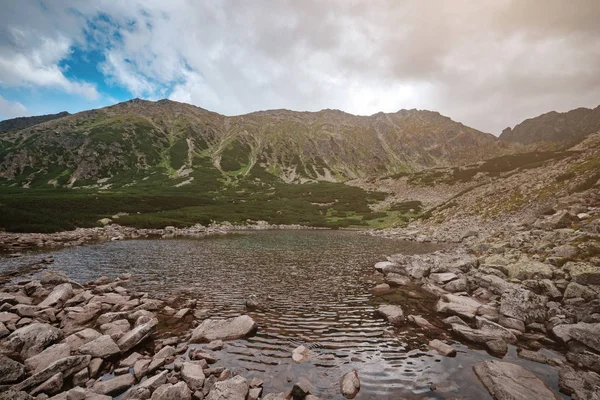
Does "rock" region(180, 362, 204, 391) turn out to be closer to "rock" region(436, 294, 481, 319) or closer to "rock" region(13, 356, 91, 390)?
"rock" region(13, 356, 91, 390)

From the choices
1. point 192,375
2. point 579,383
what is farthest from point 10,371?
point 579,383

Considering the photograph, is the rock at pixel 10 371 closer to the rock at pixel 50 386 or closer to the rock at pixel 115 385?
the rock at pixel 50 386

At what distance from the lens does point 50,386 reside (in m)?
9.38

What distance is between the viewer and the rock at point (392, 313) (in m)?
Result: 15.6

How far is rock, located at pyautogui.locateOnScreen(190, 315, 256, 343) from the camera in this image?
13.6 m

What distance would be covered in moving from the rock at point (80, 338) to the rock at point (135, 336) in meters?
1.49

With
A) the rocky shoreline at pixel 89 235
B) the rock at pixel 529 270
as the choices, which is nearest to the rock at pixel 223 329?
the rock at pixel 529 270

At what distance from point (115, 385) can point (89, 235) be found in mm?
55710

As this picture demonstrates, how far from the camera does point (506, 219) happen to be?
46.3 meters

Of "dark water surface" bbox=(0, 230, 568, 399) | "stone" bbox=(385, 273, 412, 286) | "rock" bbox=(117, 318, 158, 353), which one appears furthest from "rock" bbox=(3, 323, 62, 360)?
"stone" bbox=(385, 273, 412, 286)

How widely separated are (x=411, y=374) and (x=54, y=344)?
1496 centimetres

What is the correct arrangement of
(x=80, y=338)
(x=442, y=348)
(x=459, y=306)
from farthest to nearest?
1. (x=459, y=306)
2. (x=80, y=338)
3. (x=442, y=348)

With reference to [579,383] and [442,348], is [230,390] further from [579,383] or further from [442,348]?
[579,383]

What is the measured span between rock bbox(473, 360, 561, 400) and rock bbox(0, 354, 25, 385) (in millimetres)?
16536
